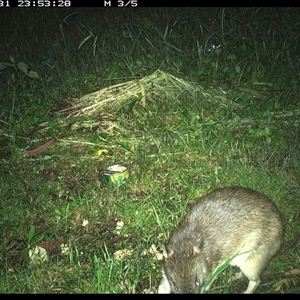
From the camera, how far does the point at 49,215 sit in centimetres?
380

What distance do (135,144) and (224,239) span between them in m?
1.82

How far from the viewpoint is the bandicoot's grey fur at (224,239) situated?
9.40ft

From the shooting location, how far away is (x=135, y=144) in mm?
4715

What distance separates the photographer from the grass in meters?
3.25

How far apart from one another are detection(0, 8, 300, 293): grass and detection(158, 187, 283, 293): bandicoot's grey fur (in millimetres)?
145

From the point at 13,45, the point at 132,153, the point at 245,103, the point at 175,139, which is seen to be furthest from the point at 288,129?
the point at 13,45

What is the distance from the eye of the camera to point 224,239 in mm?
3160

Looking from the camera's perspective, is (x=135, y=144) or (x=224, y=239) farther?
(x=135, y=144)

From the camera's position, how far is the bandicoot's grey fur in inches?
113

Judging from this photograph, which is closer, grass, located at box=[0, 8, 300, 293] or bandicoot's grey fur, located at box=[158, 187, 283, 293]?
bandicoot's grey fur, located at box=[158, 187, 283, 293]

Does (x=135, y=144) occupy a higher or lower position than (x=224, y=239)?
higher

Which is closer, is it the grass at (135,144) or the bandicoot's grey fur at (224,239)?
the bandicoot's grey fur at (224,239)

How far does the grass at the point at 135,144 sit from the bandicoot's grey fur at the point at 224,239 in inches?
5.7

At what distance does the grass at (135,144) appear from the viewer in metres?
3.25
